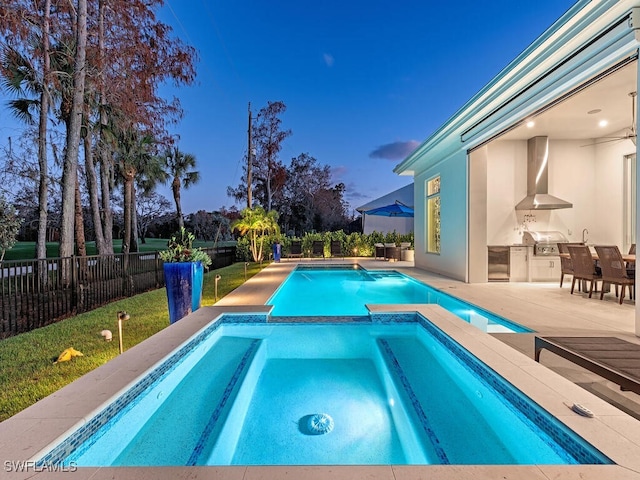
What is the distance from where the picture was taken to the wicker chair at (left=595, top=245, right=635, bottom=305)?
5340 mm

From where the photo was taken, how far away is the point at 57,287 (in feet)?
18.4

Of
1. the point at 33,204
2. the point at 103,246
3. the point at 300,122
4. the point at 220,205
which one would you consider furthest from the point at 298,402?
the point at 220,205

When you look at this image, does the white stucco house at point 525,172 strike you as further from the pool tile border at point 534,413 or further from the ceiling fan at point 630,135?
the pool tile border at point 534,413

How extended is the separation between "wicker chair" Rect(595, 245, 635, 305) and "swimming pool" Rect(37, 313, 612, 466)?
3.71m

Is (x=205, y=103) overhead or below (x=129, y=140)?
overhead

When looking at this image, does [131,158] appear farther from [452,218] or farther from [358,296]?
[452,218]

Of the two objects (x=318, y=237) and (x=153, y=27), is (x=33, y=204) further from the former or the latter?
(x=318, y=237)

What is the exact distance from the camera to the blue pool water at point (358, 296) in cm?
504

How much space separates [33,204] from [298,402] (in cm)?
2256

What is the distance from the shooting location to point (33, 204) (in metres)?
18.6

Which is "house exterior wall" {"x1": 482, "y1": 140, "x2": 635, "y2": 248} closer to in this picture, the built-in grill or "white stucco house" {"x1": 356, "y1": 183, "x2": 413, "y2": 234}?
the built-in grill

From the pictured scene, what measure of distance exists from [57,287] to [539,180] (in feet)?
34.4

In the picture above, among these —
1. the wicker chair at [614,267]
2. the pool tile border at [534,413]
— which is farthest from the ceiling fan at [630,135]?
the pool tile border at [534,413]

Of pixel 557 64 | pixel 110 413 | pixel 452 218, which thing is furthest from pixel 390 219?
pixel 110 413
